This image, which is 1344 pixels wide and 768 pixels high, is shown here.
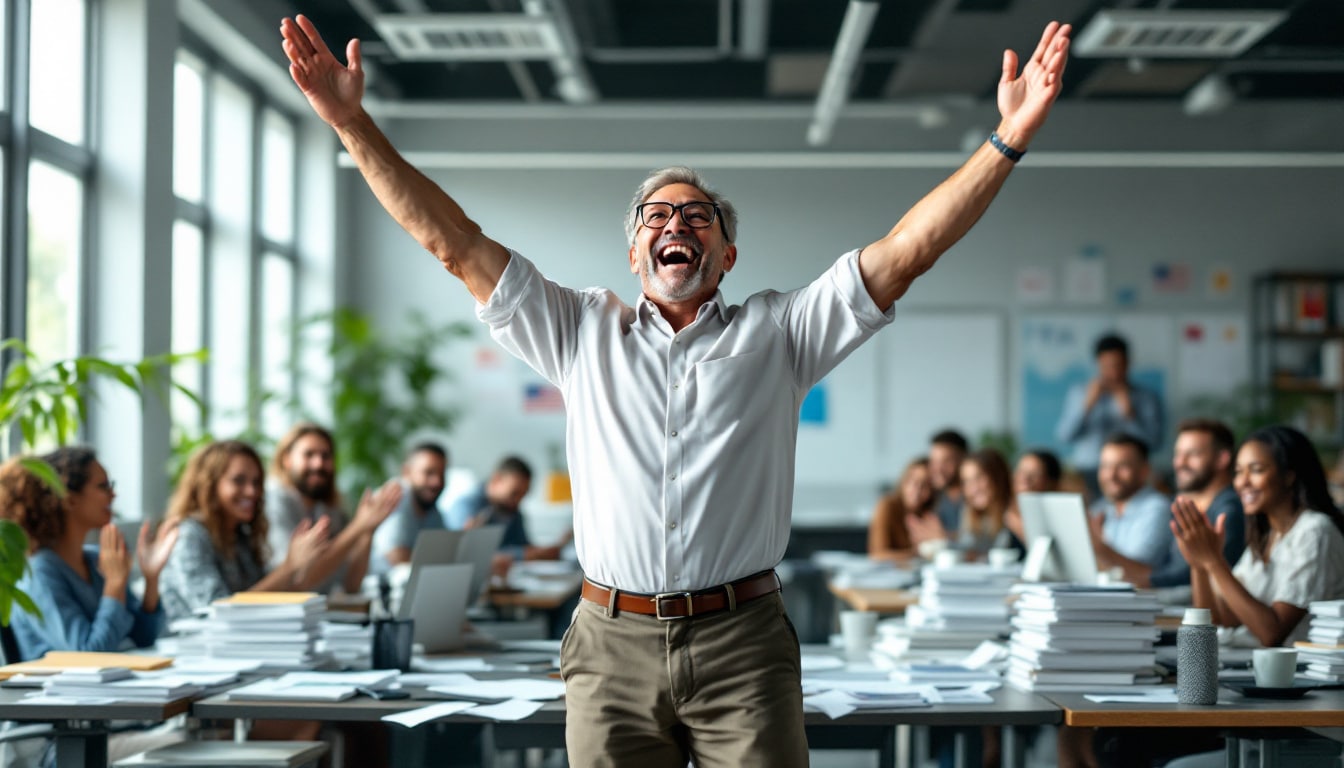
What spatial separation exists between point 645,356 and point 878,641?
169 cm

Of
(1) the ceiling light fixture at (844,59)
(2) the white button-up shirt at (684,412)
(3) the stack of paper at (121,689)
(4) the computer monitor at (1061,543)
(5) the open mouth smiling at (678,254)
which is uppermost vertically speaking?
(1) the ceiling light fixture at (844,59)

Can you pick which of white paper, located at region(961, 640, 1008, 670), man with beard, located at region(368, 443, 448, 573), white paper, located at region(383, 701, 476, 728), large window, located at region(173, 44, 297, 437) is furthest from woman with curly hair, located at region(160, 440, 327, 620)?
large window, located at region(173, 44, 297, 437)

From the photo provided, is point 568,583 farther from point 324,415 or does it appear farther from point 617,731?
point 324,415

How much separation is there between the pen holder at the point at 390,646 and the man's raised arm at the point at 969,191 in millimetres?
1543

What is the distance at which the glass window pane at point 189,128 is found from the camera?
7.44 meters

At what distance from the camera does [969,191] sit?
2.17 metres

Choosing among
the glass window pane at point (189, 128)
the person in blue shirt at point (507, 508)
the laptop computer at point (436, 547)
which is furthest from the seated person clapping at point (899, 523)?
the glass window pane at point (189, 128)

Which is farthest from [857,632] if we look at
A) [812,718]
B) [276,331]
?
[276,331]

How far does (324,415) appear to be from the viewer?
976 centimetres

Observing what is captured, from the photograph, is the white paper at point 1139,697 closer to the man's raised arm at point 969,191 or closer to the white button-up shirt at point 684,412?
the white button-up shirt at point 684,412

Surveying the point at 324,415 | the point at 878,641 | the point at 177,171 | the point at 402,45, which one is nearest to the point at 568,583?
the point at 878,641

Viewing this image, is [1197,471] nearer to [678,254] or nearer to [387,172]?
[678,254]

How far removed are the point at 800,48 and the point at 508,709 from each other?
6.43m

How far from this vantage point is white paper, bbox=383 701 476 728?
2682mm
